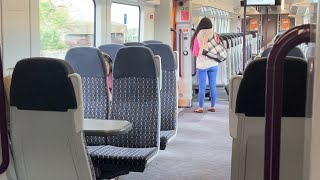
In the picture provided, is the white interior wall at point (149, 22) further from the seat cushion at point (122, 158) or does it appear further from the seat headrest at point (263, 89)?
the seat headrest at point (263, 89)

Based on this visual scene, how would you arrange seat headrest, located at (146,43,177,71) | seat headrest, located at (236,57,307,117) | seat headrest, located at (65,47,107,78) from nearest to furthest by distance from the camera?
seat headrest, located at (236,57,307,117) < seat headrest, located at (65,47,107,78) < seat headrest, located at (146,43,177,71)

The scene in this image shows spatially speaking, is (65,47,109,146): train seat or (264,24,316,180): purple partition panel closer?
(264,24,316,180): purple partition panel

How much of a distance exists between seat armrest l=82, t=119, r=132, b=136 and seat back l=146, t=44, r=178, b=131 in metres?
1.50

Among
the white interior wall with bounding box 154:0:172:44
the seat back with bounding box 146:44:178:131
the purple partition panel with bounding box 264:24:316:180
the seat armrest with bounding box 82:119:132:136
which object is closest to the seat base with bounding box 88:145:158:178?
the seat armrest with bounding box 82:119:132:136

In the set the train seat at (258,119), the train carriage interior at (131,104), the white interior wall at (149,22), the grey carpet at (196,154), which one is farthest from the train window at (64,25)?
the train seat at (258,119)

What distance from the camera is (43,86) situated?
2.59 meters

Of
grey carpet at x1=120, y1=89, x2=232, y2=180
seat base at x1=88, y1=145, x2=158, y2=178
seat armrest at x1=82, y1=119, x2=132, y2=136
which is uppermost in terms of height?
seat armrest at x1=82, y1=119, x2=132, y2=136

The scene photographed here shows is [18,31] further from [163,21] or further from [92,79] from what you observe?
[163,21]

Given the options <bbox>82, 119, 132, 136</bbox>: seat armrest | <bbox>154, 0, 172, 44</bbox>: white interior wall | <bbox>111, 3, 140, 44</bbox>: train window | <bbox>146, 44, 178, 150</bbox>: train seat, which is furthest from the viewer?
<bbox>154, 0, 172, 44</bbox>: white interior wall

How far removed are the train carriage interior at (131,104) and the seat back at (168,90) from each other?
0.01 m

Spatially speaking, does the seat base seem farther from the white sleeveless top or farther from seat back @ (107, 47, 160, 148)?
the white sleeveless top

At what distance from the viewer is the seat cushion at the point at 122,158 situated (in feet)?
11.6

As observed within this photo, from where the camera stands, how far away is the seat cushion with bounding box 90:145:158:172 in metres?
3.52

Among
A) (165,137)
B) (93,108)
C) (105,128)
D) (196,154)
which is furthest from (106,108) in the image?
(196,154)
